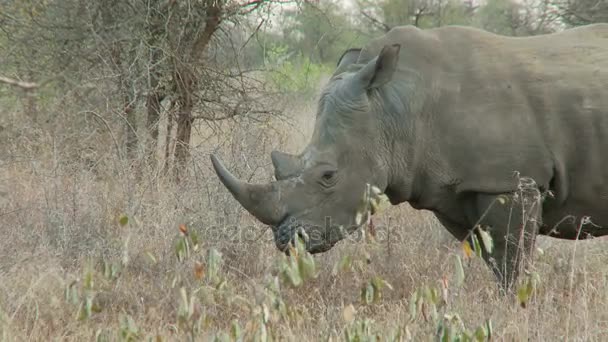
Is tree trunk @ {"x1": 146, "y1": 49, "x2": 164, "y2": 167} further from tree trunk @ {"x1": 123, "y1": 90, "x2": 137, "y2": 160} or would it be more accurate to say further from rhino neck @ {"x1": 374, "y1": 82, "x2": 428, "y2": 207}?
rhino neck @ {"x1": 374, "y1": 82, "x2": 428, "y2": 207}

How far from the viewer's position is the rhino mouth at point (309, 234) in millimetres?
4848

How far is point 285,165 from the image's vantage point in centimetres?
A: 500

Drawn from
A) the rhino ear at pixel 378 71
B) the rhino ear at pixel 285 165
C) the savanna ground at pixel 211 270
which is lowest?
the savanna ground at pixel 211 270

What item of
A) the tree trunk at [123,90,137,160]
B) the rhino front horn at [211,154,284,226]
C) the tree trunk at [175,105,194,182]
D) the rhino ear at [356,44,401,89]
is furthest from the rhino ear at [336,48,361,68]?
the tree trunk at [175,105,194,182]

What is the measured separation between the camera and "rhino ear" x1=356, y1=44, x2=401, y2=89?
5.02m

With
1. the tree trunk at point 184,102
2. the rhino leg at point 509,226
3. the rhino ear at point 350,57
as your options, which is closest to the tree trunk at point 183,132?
the tree trunk at point 184,102

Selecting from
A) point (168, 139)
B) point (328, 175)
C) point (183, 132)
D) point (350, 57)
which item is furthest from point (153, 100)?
point (328, 175)

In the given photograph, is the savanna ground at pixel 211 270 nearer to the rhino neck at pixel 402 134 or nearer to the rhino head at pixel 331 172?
the rhino head at pixel 331 172

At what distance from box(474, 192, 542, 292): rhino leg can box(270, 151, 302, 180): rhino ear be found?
0.99m

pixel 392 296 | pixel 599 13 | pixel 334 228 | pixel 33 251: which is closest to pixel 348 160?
pixel 334 228

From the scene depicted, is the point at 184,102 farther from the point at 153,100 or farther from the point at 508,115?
the point at 508,115

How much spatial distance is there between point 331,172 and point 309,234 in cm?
35

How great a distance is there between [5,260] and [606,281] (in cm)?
354

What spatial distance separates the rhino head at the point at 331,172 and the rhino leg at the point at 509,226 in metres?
0.58
